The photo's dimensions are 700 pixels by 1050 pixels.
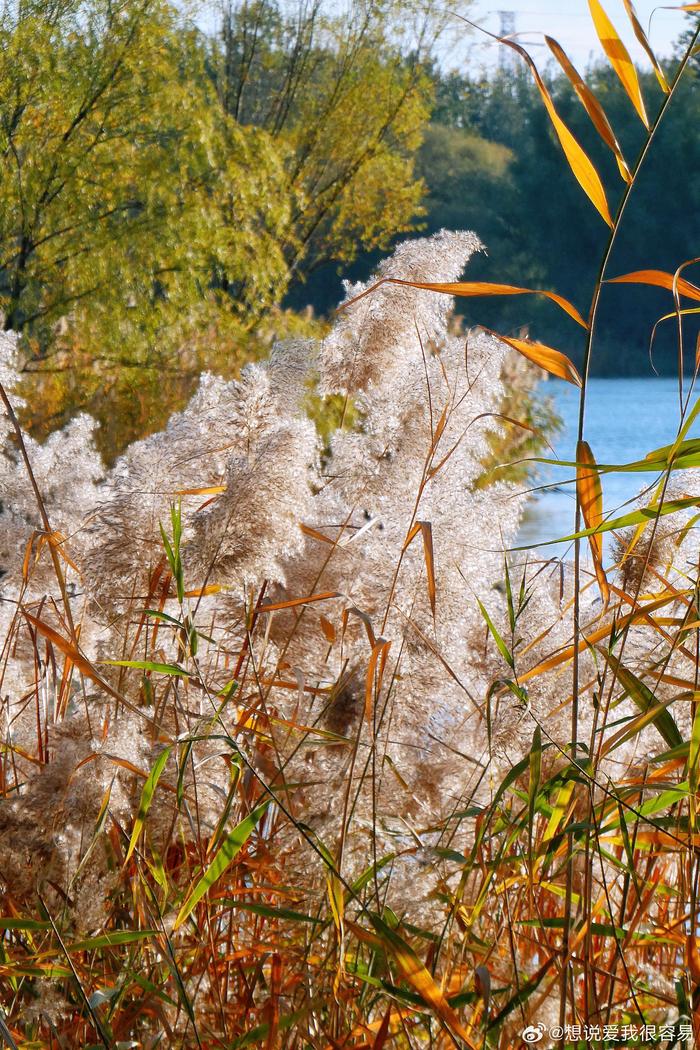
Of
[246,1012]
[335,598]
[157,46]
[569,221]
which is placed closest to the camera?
[246,1012]

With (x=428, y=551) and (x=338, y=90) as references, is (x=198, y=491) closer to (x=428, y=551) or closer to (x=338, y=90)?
(x=428, y=551)

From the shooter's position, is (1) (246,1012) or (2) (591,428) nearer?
(1) (246,1012)

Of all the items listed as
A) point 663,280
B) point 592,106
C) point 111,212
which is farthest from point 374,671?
point 111,212

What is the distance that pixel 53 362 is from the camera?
8422 mm

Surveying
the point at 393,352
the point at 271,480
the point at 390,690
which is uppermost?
the point at 393,352

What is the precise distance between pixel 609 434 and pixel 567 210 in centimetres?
1744

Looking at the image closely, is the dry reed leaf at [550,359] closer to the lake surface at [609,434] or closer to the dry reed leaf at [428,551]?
the dry reed leaf at [428,551]

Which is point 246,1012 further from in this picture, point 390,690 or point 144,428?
point 144,428

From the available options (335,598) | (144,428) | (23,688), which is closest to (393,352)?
(335,598)

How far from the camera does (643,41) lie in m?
1.00

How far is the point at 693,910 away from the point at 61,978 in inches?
29.7

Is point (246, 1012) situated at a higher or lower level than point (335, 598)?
lower

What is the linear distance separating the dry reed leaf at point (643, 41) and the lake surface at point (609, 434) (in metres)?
8.29

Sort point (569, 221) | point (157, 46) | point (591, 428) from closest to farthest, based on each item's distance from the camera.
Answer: point (157, 46) < point (591, 428) < point (569, 221)
